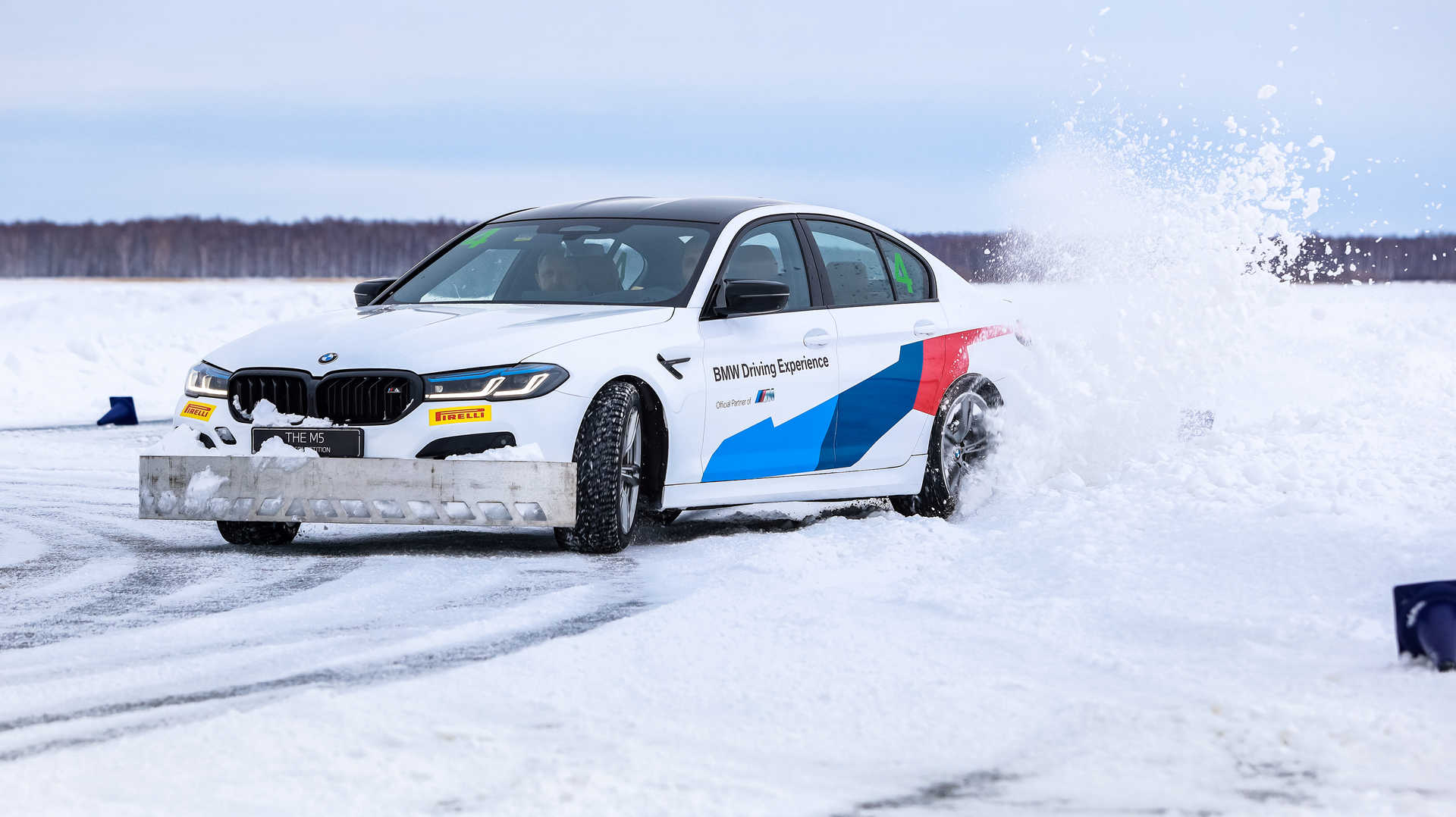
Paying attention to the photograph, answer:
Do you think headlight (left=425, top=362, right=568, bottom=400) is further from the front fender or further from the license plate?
the license plate

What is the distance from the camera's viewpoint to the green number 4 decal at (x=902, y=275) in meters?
9.32

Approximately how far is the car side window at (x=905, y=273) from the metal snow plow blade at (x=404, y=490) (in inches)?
113

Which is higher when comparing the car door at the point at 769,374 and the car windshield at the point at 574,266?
the car windshield at the point at 574,266

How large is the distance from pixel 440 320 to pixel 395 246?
8003 centimetres

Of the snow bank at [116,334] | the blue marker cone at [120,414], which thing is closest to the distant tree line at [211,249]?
the snow bank at [116,334]

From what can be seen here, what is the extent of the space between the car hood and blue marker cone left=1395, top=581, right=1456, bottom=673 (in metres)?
3.60

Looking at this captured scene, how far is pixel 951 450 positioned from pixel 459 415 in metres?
3.15

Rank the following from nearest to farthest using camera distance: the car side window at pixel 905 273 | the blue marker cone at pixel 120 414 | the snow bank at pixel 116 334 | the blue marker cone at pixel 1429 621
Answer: the blue marker cone at pixel 1429 621
the car side window at pixel 905 273
the blue marker cone at pixel 120 414
the snow bank at pixel 116 334

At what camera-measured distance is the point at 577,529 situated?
24.3 ft

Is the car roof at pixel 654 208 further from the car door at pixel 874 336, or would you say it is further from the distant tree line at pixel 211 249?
the distant tree line at pixel 211 249

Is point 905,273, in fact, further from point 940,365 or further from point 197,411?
point 197,411

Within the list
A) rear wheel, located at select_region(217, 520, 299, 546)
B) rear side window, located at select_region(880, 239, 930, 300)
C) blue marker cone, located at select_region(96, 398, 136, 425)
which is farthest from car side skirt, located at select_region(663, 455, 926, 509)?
blue marker cone, located at select_region(96, 398, 136, 425)

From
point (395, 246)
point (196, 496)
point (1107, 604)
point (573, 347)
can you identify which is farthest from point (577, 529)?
point (395, 246)

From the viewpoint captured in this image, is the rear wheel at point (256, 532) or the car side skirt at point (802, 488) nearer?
the car side skirt at point (802, 488)
